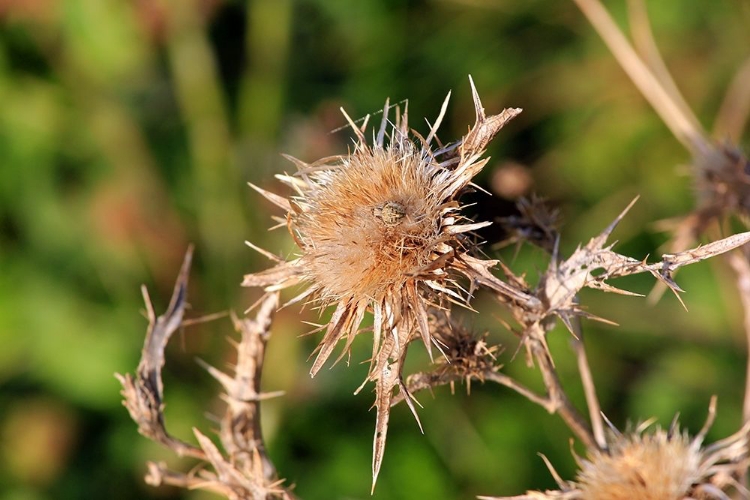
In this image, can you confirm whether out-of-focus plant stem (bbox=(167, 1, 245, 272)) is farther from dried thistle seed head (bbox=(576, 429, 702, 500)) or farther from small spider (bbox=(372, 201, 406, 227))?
dried thistle seed head (bbox=(576, 429, 702, 500))

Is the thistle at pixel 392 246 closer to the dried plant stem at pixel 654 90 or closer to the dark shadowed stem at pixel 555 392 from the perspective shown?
the dark shadowed stem at pixel 555 392

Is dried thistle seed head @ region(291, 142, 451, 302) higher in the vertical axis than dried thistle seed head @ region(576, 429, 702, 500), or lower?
higher

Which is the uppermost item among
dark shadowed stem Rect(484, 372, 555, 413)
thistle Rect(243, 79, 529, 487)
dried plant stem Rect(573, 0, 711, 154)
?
dried plant stem Rect(573, 0, 711, 154)

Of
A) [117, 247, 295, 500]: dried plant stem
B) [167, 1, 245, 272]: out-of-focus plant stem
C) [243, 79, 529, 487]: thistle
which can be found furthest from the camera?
[167, 1, 245, 272]: out-of-focus plant stem

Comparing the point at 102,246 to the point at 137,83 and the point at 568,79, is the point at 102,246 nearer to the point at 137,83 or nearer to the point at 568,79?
the point at 137,83

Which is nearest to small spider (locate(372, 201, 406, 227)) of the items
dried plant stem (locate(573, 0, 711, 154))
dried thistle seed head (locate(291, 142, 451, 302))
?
dried thistle seed head (locate(291, 142, 451, 302))

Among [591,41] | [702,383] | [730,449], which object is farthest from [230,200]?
[730,449]

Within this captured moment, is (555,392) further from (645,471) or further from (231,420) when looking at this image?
(231,420)
